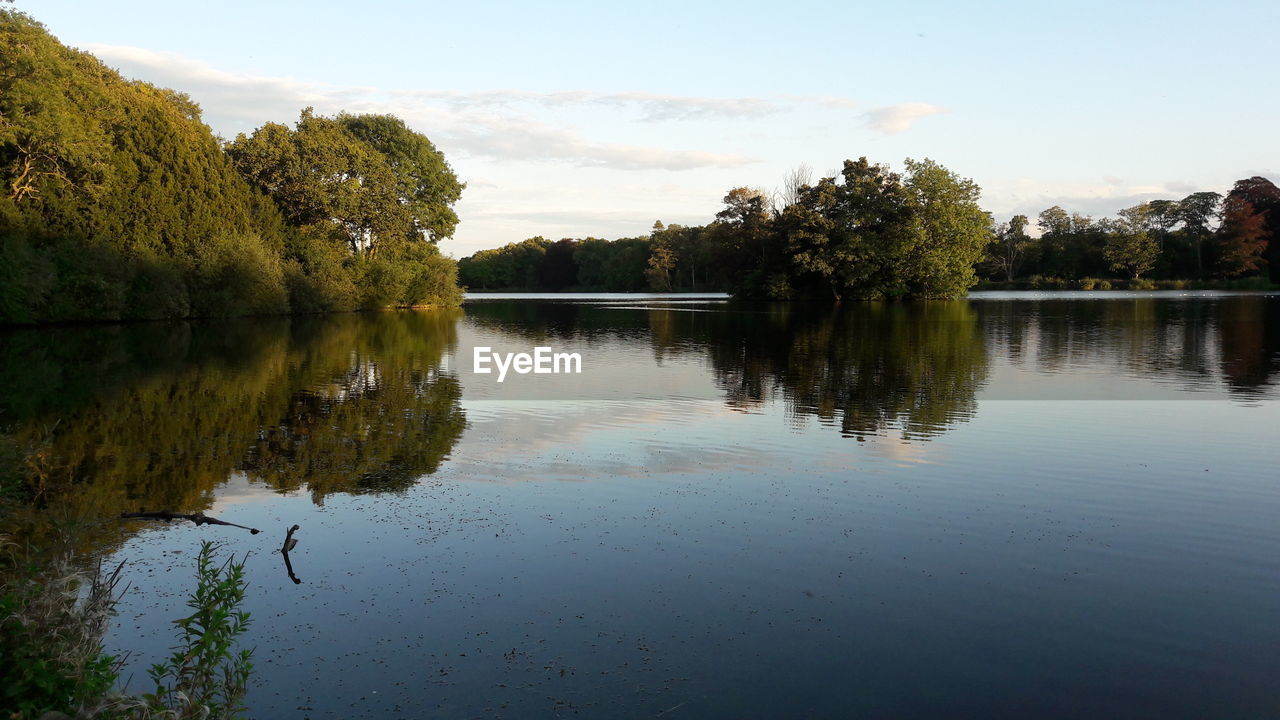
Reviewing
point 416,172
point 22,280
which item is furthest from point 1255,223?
point 22,280

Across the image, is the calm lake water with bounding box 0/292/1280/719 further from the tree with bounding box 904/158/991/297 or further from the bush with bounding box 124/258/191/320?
the tree with bounding box 904/158/991/297

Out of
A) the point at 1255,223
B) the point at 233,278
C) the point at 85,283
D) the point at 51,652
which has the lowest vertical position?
the point at 51,652

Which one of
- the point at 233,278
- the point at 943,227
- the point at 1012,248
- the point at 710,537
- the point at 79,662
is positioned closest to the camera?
the point at 79,662

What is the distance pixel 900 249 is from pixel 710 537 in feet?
236

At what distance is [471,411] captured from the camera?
1677 centimetres

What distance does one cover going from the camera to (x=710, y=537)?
8.70 m

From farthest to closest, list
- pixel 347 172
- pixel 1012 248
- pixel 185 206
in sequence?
1. pixel 1012 248
2. pixel 347 172
3. pixel 185 206

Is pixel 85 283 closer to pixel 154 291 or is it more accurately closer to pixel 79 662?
pixel 154 291

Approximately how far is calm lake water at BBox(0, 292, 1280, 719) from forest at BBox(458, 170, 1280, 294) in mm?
58426

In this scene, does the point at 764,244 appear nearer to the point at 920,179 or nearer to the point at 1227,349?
the point at 920,179

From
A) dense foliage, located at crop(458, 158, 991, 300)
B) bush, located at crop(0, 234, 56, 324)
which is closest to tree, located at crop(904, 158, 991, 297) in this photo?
dense foliage, located at crop(458, 158, 991, 300)

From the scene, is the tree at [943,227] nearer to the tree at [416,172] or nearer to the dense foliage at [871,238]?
the dense foliage at [871,238]

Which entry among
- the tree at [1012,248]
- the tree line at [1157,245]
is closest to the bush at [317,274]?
the tree line at [1157,245]

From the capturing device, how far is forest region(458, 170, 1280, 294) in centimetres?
7738
